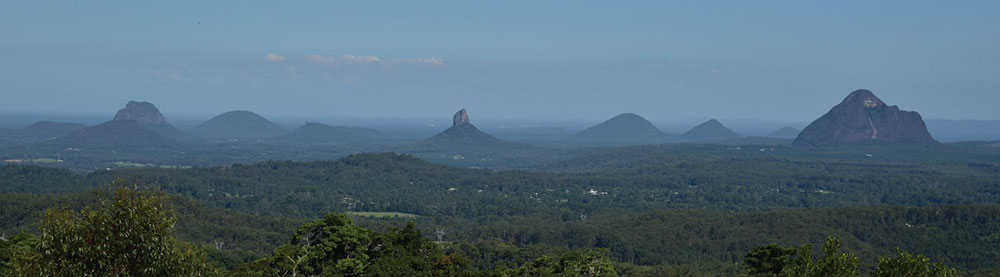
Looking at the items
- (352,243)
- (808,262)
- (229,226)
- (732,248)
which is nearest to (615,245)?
(732,248)

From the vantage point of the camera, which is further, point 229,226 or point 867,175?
point 867,175

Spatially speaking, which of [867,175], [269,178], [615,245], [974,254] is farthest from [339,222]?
[867,175]

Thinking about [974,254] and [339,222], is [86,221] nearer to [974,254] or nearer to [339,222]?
[339,222]

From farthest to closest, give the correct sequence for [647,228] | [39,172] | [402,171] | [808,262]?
[402,171], [39,172], [647,228], [808,262]

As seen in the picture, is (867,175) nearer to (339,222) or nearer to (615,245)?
(615,245)

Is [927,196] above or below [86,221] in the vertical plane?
below

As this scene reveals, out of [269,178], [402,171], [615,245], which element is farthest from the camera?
[402,171]

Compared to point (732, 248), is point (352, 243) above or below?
above

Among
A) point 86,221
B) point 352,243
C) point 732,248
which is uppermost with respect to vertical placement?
point 86,221

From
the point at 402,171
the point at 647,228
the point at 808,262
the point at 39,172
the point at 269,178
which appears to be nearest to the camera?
the point at 808,262
